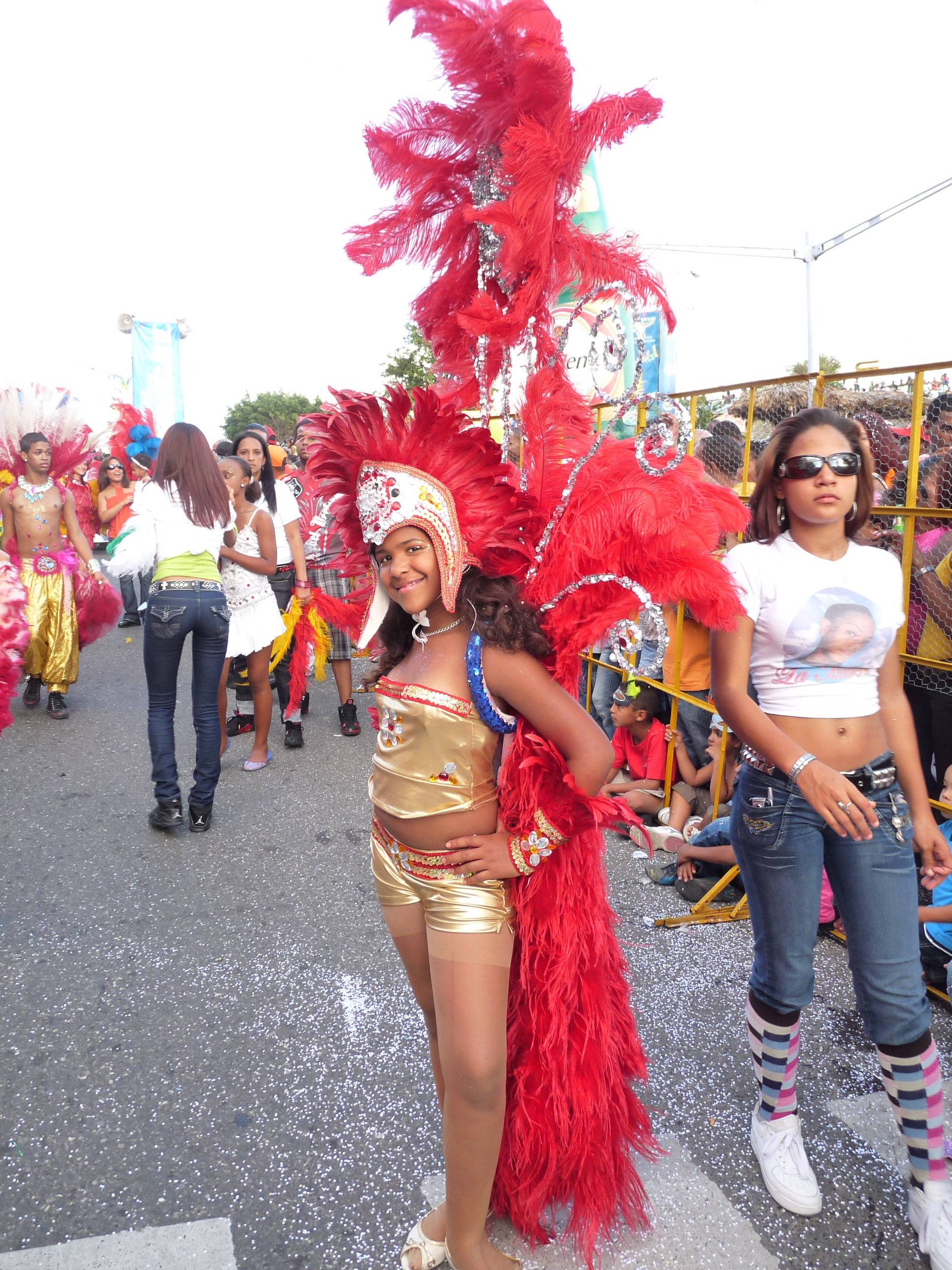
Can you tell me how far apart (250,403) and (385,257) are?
33800 millimetres

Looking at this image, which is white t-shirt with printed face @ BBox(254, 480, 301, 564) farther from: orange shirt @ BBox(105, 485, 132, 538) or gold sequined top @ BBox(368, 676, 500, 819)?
orange shirt @ BBox(105, 485, 132, 538)

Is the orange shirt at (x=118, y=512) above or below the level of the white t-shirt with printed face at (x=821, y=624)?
above

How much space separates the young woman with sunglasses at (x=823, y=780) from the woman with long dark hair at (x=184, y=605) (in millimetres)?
2841

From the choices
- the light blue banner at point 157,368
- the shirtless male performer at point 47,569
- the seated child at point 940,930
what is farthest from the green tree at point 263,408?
the seated child at point 940,930

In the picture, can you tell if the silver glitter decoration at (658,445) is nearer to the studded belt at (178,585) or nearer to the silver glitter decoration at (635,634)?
the silver glitter decoration at (635,634)

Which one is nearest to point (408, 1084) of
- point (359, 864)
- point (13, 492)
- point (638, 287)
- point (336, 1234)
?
point (336, 1234)

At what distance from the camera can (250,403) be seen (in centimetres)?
3328

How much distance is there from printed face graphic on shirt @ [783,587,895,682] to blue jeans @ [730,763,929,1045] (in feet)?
0.93

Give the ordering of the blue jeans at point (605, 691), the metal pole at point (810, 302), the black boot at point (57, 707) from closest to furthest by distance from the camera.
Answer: the blue jeans at point (605, 691), the black boot at point (57, 707), the metal pole at point (810, 302)

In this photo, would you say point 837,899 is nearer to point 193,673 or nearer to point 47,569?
point 193,673

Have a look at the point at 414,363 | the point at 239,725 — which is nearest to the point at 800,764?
the point at 239,725

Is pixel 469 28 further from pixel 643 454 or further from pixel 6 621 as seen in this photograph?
pixel 6 621

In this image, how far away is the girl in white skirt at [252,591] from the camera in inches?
188

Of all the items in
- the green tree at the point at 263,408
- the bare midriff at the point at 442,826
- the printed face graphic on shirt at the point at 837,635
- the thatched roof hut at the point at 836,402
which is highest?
the green tree at the point at 263,408
